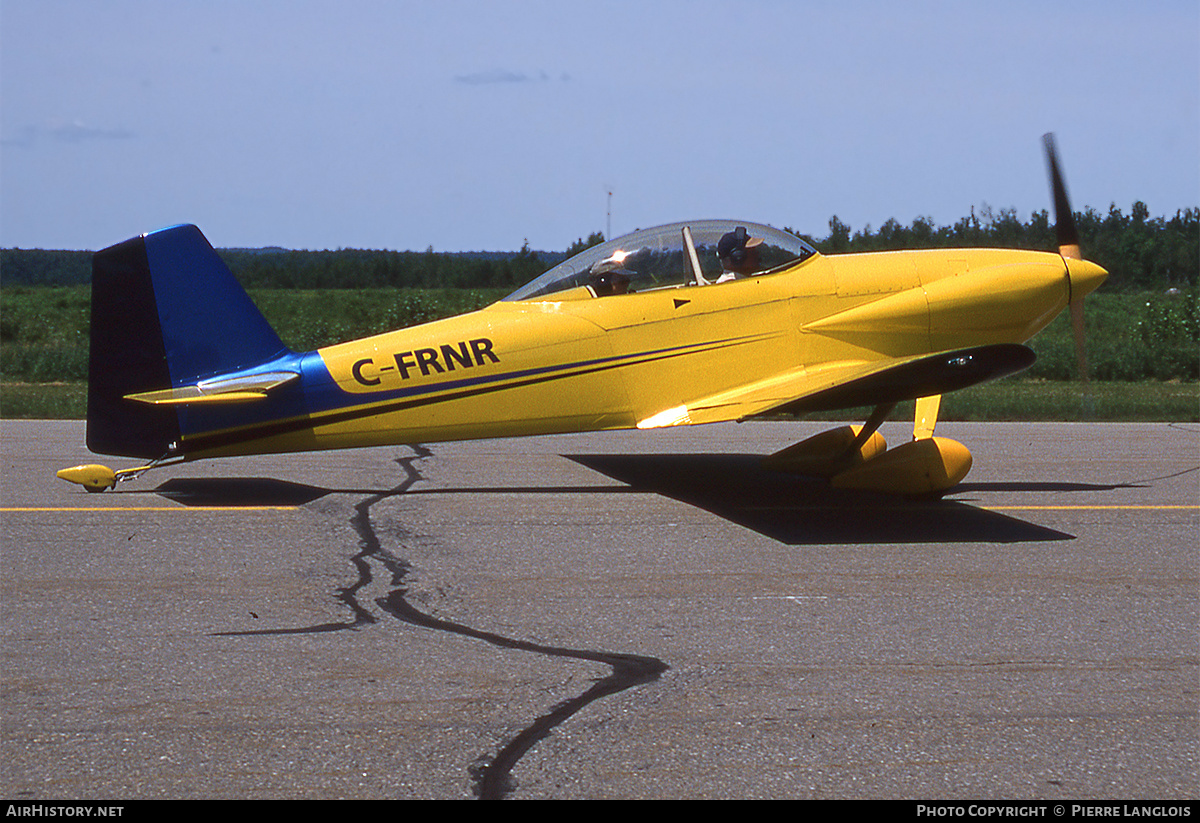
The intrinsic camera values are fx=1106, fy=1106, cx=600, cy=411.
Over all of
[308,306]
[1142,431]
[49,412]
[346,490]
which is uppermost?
[308,306]

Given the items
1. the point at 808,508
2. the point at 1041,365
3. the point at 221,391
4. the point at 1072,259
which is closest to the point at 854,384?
the point at 808,508

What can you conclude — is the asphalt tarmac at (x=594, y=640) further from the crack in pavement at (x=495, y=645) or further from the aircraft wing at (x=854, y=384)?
the aircraft wing at (x=854, y=384)

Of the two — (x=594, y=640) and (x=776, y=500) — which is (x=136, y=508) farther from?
(x=776, y=500)

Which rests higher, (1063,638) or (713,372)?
(713,372)

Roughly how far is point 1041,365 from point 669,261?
1592 cm

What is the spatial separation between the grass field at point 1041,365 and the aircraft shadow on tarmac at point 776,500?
4.61 meters

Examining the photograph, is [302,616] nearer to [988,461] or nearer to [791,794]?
[791,794]

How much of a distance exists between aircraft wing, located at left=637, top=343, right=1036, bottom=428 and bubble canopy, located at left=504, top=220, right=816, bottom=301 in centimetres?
94

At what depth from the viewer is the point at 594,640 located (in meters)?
5.14

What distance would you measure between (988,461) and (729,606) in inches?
235

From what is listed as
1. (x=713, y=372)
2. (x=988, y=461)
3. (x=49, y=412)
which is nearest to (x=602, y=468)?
(x=713, y=372)

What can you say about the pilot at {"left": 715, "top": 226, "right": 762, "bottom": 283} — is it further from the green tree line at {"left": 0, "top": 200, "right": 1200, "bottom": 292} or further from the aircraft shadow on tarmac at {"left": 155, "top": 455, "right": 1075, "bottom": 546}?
the green tree line at {"left": 0, "top": 200, "right": 1200, "bottom": 292}
